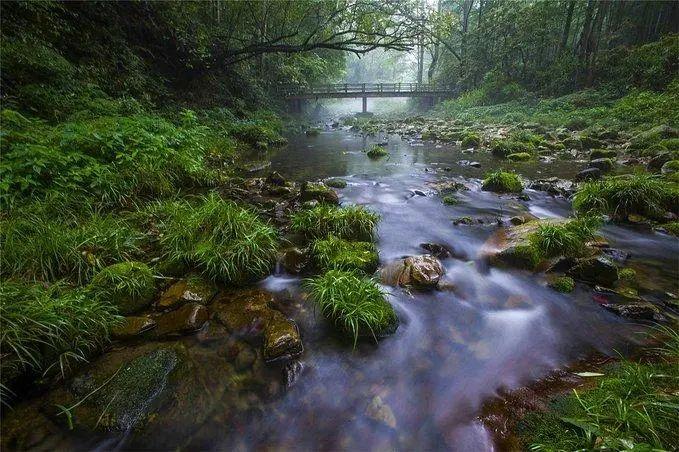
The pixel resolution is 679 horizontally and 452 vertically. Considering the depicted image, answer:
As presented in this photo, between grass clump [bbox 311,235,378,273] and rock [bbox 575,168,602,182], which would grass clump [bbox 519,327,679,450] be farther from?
rock [bbox 575,168,602,182]

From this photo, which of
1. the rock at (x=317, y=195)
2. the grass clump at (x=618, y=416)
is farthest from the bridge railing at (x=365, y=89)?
the grass clump at (x=618, y=416)

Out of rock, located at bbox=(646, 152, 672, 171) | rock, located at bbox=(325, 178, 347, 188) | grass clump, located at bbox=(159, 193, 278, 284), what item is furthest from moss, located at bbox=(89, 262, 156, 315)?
rock, located at bbox=(646, 152, 672, 171)

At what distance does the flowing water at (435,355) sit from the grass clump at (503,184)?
2.15 meters

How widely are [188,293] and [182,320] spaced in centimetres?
35

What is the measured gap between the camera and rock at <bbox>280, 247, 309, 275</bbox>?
4.16 meters

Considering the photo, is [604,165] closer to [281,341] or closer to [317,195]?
[317,195]

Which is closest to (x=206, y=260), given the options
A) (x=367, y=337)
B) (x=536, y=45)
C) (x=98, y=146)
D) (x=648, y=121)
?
(x=367, y=337)

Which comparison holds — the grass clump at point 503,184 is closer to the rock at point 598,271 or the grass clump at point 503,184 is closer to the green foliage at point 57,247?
the rock at point 598,271

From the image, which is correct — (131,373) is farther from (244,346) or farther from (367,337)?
(367,337)

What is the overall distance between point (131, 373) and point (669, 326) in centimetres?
474

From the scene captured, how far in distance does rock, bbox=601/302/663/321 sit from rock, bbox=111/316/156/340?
15.0 feet

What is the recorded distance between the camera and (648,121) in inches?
484

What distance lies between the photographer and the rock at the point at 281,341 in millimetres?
2924

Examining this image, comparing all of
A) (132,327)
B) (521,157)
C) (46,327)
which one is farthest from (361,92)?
(46,327)
